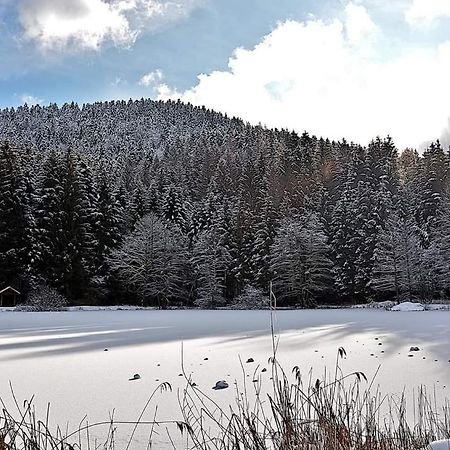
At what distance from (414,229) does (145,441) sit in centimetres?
3138

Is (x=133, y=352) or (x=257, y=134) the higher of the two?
(x=257, y=134)

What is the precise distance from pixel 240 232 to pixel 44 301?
14501 mm

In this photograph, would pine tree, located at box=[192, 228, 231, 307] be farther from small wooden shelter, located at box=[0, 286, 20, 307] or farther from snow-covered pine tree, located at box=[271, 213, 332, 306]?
small wooden shelter, located at box=[0, 286, 20, 307]

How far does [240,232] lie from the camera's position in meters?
35.2

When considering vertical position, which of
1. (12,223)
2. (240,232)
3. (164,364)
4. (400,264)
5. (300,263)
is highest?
(12,223)

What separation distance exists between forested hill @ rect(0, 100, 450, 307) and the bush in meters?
0.32

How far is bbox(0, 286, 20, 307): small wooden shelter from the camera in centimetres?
2839

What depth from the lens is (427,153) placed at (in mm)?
37406

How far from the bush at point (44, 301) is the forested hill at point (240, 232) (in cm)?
32

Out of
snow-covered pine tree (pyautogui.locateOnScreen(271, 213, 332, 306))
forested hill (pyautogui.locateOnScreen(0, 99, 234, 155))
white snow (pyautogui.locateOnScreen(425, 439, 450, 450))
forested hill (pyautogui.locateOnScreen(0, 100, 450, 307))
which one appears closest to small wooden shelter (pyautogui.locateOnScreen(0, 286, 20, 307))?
forested hill (pyautogui.locateOnScreen(0, 100, 450, 307))

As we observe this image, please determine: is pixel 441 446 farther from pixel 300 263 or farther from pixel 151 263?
pixel 151 263

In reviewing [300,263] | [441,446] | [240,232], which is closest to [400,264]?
[300,263]

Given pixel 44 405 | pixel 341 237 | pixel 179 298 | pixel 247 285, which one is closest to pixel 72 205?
pixel 179 298

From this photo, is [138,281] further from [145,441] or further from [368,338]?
[145,441]
